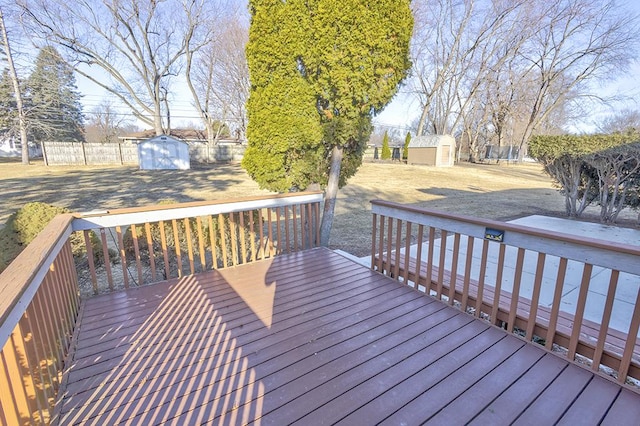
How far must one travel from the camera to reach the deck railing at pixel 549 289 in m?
1.72

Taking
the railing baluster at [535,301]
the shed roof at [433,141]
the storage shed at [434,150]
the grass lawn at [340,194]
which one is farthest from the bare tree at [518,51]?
the railing baluster at [535,301]

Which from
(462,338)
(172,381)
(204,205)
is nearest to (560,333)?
(462,338)

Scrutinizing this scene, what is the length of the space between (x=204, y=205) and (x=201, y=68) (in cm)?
2176

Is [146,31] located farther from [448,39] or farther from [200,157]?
[448,39]

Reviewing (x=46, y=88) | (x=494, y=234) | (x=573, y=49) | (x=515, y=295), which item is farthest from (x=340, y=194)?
(x=573, y=49)

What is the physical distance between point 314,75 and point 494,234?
113 inches

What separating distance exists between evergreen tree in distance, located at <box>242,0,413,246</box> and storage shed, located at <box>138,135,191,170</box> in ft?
50.0

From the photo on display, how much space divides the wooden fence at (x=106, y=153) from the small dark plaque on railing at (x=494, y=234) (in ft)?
60.8

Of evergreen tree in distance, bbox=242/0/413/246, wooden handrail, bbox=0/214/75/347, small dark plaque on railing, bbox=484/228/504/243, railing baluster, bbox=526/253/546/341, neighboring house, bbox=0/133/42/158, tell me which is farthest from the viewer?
neighboring house, bbox=0/133/42/158

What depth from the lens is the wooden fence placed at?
1773 cm

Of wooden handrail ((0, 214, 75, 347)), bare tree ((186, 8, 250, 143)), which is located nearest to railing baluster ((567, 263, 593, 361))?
wooden handrail ((0, 214, 75, 347))

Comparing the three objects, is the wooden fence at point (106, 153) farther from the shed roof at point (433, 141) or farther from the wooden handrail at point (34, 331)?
the wooden handrail at point (34, 331)

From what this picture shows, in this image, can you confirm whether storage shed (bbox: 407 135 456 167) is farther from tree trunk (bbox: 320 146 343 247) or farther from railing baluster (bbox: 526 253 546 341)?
railing baluster (bbox: 526 253 546 341)

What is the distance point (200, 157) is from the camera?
2083 centimetres
